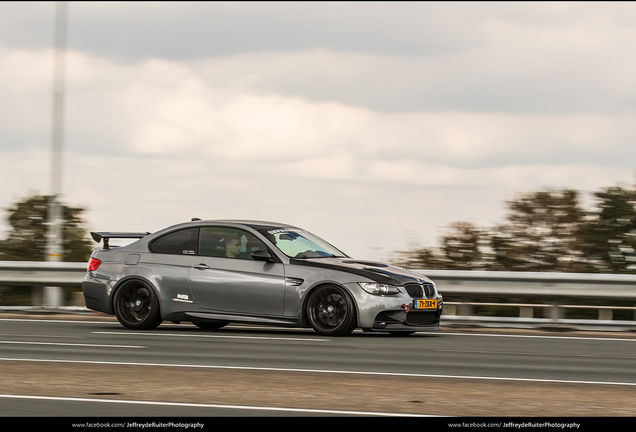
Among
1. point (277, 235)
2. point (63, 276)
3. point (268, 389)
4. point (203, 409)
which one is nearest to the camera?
point (203, 409)

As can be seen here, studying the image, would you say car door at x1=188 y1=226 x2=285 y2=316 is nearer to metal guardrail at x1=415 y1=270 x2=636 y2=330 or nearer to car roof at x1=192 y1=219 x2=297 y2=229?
car roof at x1=192 y1=219 x2=297 y2=229

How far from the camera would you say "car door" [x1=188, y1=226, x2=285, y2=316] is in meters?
12.1

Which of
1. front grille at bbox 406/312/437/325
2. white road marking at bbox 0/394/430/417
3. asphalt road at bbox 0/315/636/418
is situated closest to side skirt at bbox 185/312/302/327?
asphalt road at bbox 0/315/636/418

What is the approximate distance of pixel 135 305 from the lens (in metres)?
12.8

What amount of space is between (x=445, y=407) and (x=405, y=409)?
0.31m

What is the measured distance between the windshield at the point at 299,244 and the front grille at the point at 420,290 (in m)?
1.35

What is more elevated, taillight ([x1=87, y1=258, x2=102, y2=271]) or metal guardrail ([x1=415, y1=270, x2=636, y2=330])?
taillight ([x1=87, y1=258, x2=102, y2=271])

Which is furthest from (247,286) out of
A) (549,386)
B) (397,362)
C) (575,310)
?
(575,310)

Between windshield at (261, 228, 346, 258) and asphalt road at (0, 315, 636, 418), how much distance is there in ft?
3.51

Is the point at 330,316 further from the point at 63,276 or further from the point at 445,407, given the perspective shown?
the point at 63,276

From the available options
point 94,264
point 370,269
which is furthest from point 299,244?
point 94,264

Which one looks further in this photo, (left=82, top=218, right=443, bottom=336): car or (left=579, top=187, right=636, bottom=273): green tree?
(left=579, top=187, right=636, bottom=273): green tree

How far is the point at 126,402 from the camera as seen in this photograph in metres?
6.91

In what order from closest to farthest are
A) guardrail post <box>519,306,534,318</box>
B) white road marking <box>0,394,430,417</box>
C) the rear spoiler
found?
white road marking <box>0,394,430,417</box>
the rear spoiler
guardrail post <box>519,306,534,318</box>
